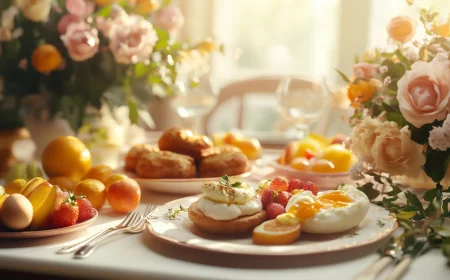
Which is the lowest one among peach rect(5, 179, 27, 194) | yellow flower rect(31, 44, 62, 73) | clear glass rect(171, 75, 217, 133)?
peach rect(5, 179, 27, 194)

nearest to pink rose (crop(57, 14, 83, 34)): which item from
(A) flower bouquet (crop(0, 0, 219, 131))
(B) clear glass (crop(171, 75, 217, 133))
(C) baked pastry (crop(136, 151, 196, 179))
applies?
(A) flower bouquet (crop(0, 0, 219, 131))

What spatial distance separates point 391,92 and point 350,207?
0.40 meters

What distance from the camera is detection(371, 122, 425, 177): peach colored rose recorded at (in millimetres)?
1255

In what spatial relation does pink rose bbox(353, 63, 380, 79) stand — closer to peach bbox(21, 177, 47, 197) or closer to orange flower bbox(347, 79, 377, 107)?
orange flower bbox(347, 79, 377, 107)

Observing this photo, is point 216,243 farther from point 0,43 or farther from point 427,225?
point 0,43

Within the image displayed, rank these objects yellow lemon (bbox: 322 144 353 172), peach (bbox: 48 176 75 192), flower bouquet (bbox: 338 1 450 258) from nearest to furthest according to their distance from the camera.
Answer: flower bouquet (bbox: 338 1 450 258), peach (bbox: 48 176 75 192), yellow lemon (bbox: 322 144 353 172)

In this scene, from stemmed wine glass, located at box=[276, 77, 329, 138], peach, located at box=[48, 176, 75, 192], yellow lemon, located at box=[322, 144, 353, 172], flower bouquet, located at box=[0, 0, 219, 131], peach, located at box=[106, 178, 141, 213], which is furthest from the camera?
stemmed wine glass, located at box=[276, 77, 329, 138]

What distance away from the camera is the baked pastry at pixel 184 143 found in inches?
58.9

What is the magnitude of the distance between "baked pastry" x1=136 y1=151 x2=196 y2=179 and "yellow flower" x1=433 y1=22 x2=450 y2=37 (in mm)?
636

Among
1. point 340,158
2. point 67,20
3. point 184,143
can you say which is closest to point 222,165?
point 184,143

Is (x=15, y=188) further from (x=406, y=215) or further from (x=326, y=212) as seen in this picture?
(x=406, y=215)

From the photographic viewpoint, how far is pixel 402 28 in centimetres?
135

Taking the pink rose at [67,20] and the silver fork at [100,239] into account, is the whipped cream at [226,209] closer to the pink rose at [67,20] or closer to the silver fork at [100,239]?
the silver fork at [100,239]

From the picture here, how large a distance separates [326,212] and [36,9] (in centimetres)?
112
